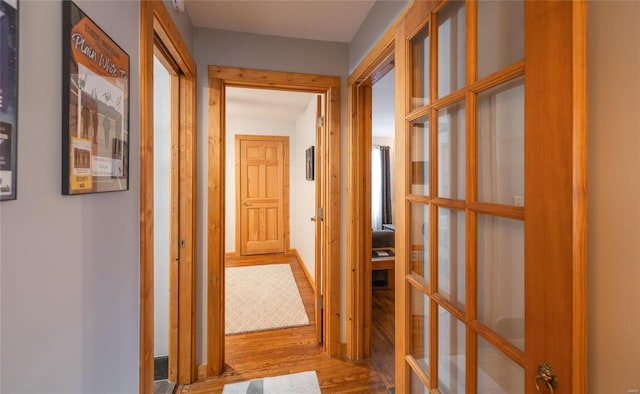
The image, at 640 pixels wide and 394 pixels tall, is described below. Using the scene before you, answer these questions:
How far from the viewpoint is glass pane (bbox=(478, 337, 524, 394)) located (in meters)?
0.75

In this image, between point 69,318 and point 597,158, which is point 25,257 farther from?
point 597,158

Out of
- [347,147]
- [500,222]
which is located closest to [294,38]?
[347,147]

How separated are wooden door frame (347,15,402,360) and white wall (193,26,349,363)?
9 cm

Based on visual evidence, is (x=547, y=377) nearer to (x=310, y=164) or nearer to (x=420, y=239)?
(x=420, y=239)

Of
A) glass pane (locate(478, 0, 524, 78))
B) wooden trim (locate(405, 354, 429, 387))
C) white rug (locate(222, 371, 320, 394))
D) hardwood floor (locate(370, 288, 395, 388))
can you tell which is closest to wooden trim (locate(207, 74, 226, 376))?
white rug (locate(222, 371, 320, 394))

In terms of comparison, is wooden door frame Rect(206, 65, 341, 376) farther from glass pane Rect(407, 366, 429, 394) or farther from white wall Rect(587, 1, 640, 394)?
white wall Rect(587, 1, 640, 394)

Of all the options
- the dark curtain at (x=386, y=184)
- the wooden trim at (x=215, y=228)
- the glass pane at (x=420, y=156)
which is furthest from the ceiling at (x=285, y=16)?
the dark curtain at (x=386, y=184)

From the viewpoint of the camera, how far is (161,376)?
1945mm

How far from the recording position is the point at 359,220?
215cm

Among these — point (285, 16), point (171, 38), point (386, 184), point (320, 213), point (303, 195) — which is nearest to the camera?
point (171, 38)

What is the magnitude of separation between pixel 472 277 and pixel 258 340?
2.11 meters

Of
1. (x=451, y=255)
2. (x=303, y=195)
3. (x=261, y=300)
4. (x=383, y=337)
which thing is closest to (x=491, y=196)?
(x=451, y=255)

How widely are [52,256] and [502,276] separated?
116 centimetres

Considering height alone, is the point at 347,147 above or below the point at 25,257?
above
